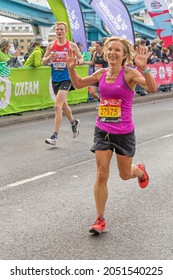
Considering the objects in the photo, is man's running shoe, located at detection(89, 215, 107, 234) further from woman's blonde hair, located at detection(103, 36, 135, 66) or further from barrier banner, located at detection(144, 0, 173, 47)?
barrier banner, located at detection(144, 0, 173, 47)

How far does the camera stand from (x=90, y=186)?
6480 millimetres

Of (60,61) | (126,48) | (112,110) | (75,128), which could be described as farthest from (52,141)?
(126,48)

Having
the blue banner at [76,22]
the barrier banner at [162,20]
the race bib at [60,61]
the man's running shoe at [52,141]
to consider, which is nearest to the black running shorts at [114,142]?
the man's running shoe at [52,141]

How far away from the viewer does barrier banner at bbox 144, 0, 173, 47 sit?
2116 centimetres

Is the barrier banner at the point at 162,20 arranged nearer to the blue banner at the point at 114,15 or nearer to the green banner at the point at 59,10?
the blue banner at the point at 114,15

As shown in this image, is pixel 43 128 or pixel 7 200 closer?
pixel 7 200

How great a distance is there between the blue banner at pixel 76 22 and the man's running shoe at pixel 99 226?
1111 centimetres

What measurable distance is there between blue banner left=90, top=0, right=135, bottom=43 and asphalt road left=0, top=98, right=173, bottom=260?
26.1 feet

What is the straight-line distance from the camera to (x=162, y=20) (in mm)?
21469

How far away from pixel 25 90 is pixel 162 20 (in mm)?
10652

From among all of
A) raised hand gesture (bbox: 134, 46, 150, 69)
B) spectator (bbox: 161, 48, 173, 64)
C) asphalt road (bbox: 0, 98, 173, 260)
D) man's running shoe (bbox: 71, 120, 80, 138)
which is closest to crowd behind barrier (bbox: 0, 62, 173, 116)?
asphalt road (bbox: 0, 98, 173, 260)

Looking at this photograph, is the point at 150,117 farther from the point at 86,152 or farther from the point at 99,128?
the point at 99,128

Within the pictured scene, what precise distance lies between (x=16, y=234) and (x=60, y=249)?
0.58m
